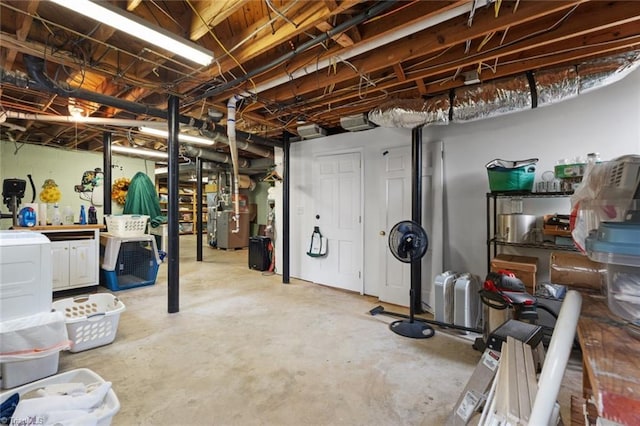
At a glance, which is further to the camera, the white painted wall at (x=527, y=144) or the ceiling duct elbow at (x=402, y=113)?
the ceiling duct elbow at (x=402, y=113)

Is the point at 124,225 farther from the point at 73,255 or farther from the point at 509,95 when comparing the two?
the point at 509,95

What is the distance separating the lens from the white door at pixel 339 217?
4430mm

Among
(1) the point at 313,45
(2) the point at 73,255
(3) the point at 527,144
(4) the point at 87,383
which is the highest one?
(1) the point at 313,45

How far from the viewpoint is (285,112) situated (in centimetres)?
404

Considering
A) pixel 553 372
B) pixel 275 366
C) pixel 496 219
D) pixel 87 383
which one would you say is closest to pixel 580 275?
pixel 553 372

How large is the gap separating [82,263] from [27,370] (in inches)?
94.3

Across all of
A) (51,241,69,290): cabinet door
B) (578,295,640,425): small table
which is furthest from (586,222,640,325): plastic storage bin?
(51,241,69,290): cabinet door

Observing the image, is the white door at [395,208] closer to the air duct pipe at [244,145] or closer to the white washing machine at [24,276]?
the air duct pipe at [244,145]

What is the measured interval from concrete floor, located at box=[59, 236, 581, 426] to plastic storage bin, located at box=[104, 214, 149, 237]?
1122 mm

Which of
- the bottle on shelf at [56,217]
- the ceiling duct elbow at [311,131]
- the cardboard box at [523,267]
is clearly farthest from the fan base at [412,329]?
the bottle on shelf at [56,217]

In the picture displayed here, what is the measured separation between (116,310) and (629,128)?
5.09 metres

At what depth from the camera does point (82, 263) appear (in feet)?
13.2

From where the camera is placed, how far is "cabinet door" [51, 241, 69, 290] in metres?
3.77

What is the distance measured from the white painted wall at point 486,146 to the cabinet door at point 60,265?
13.2 feet
